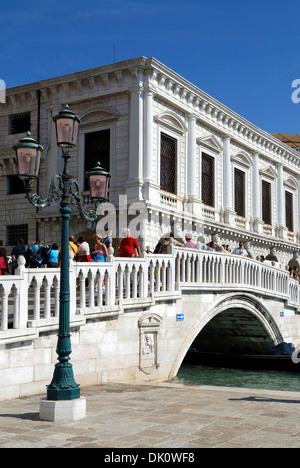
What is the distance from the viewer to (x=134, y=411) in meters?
7.36

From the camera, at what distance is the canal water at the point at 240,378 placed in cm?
1517

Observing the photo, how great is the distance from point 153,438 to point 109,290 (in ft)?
16.4

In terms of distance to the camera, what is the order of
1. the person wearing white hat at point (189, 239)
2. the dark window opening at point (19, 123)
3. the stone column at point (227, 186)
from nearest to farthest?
the person wearing white hat at point (189, 239) → the dark window opening at point (19, 123) → the stone column at point (227, 186)

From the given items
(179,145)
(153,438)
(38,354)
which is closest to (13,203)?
(179,145)

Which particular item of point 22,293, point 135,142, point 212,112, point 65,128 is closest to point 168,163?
point 135,142

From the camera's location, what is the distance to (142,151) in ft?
66.1

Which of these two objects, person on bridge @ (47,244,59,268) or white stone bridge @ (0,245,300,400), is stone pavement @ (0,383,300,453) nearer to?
white stone bridge @ (0,245,300,400)

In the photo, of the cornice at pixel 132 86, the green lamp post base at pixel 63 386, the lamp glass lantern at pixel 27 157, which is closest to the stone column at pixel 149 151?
the cornice at pixel 132 86

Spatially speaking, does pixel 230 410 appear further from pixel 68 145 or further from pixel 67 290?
pixel 68 145

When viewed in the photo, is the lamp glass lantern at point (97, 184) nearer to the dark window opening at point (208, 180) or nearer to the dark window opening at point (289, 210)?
the dark window opening at point (208, 180)

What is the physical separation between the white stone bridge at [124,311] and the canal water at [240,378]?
1.99m

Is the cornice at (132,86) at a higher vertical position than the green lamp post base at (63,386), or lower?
higher

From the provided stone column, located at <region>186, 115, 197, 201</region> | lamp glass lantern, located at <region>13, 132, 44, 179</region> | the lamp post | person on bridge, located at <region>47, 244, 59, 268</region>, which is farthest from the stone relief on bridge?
stone column, located at <region>186, 115, 197, 201</region>

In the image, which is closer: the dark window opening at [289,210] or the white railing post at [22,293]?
the white railing post at [22,293]
